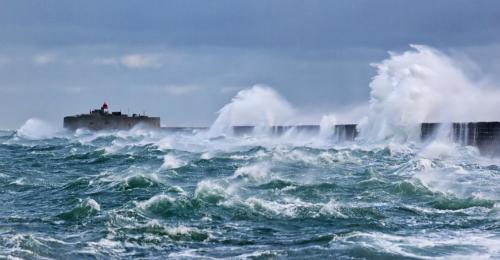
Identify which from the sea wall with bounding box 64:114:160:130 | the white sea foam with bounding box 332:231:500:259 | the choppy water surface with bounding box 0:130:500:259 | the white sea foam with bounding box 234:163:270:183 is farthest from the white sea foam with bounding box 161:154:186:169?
the sea wall with bounding box 64:114:160:130

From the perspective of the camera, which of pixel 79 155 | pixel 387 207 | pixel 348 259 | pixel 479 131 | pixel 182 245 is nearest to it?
pixel 348 259

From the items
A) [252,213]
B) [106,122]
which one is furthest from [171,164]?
[106,122]

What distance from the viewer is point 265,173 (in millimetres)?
30297

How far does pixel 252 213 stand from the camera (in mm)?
20125

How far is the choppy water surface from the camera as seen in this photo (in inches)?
609

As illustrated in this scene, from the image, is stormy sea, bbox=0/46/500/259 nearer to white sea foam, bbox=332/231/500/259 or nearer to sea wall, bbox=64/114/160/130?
white sea foam, bbox=332/231/500/259

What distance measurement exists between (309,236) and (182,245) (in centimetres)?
283

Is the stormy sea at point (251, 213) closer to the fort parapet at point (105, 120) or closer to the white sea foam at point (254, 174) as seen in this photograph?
the white sea foam at point (254, 174)

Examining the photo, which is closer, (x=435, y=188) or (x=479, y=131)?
(x=435, y=188)

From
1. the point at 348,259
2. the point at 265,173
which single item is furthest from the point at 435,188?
the point at 348,259

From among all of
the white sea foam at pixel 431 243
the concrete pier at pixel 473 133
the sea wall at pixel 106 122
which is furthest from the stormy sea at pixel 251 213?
the sea wall at pixel 106 122

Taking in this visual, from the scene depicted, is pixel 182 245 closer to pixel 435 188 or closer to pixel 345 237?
pixel 345 237

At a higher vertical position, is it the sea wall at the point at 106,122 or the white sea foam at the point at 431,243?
the sea wall at the point at 106,122

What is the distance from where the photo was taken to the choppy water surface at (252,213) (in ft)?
50.8
